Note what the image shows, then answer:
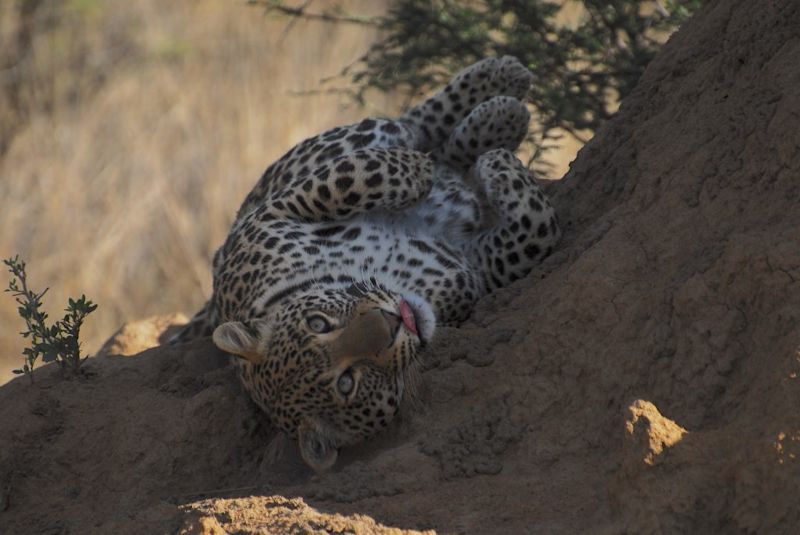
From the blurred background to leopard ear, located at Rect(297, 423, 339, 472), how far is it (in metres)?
7.39

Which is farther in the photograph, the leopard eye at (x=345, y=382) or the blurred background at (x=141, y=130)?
the blurred background at (x=141, y=130)

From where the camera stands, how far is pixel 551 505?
4.13 meters

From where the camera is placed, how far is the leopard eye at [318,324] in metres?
5.55

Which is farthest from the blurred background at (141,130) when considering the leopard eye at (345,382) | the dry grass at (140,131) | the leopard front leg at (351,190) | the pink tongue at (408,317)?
the leopard eye at (345,382)

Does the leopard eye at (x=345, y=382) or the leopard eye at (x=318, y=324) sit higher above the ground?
the leopard eye at (x=318, y=324)

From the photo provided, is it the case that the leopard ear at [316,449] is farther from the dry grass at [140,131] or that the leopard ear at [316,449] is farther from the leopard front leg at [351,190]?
the dry grass at [140,131]

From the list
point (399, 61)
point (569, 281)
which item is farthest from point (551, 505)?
point (399, 61)

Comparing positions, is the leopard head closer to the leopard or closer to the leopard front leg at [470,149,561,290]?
the leopard

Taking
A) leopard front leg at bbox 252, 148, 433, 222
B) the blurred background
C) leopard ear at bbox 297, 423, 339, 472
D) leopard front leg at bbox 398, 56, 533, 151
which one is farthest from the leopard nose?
the blurred background

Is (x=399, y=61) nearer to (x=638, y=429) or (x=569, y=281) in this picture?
(x=569, y=281)

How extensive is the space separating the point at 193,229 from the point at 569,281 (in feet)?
31.2

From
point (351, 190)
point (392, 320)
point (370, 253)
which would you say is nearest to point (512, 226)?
point (370, 253)

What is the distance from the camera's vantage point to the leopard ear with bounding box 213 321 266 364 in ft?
18.1

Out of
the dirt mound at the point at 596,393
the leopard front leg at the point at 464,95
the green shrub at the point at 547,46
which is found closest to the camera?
the dirt mound at the point at 596,393
